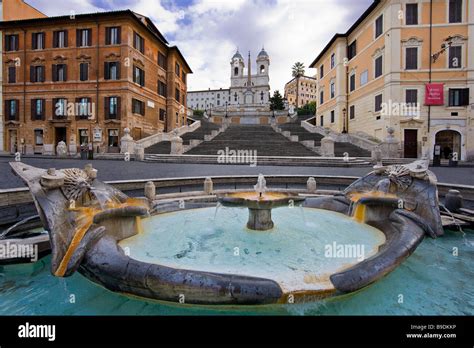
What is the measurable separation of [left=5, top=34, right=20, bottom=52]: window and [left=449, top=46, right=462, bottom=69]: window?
48582 mm

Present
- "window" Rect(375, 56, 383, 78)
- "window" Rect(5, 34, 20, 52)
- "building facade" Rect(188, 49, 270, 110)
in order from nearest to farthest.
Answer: "window" Rect(375, 56, 383, 78), "window" Rect(5, 34, 20, 52), "building facade" Rect(188, 49, 270, 110)

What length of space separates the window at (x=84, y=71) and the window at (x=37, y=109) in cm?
591

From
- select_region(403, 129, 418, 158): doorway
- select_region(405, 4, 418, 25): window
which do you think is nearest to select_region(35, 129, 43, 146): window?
select_region(403, 129, 418, 158): doorway

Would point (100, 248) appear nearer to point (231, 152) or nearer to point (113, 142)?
point (231, 152)

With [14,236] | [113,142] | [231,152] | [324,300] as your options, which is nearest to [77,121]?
[113,142]

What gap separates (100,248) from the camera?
13.6 feet

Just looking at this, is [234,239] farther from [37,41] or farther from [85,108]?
[37,41]

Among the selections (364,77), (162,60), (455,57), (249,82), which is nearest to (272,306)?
→ (455,57)

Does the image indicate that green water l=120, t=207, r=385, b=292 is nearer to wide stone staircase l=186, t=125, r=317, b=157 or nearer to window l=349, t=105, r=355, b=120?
wide stone staircase l=186, t=125, r=317, b=157

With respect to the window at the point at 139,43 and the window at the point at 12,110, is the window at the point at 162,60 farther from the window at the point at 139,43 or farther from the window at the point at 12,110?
the window at the point at 12,110

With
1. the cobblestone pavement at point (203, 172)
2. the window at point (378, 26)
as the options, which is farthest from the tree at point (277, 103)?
the cobblestone pavement at point (203, 172)

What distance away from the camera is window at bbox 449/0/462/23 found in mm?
25109

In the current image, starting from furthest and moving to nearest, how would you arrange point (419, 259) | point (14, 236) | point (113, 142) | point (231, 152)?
point (113, 142) < point (231, 152) < point (14, 236) < point (419, 259)

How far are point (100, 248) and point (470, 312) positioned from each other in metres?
5.28
